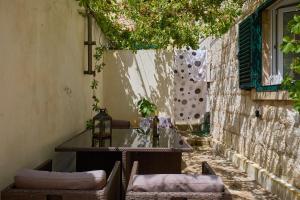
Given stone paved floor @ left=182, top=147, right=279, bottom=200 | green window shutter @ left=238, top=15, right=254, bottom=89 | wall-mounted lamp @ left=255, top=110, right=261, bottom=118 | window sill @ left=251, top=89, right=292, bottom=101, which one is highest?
green window shutter @ left=238, top=15, right=254, bottom=89

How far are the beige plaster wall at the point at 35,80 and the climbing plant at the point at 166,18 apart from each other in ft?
2.61

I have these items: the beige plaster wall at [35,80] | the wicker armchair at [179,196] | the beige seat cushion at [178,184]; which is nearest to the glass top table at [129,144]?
the beige plaster wall at [35,80]

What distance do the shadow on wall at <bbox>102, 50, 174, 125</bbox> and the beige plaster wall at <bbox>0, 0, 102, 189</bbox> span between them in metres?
3.81

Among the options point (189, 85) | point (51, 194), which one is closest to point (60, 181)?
point (51, 194)

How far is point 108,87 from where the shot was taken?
852 centimetres

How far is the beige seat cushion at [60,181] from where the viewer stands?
7.08ft

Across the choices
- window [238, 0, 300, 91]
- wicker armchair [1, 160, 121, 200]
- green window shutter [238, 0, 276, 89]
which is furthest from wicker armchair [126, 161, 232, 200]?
green window shutter [238, 0, 276, 89]

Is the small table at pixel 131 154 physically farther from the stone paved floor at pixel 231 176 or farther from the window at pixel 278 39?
the window at pixel 278 39

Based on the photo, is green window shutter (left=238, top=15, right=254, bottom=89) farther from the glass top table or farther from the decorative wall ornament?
the decorative wall ornament

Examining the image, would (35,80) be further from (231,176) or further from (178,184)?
(231,176)

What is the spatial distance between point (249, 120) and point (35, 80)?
3.72m

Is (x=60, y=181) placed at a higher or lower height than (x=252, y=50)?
lower

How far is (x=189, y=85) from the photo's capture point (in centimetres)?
904

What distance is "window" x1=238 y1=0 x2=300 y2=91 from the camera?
15.6ft
